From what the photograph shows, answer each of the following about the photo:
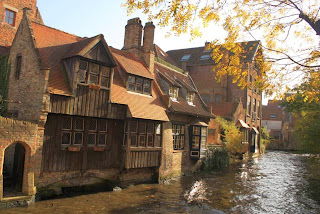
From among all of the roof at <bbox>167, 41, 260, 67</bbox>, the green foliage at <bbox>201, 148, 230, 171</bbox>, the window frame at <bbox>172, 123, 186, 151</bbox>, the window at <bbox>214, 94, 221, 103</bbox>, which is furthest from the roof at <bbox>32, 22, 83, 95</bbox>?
the roof at <bbox>167, 41, 260, 67</bbox>

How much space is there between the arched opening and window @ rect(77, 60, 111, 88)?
4232 millimetres

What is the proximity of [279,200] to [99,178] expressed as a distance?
960 centimetres

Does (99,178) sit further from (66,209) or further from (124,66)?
(124,66)

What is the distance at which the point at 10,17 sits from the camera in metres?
20.5

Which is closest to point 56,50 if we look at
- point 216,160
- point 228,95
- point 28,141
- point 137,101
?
point 137,101

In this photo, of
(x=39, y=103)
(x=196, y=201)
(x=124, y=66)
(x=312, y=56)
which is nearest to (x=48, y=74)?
(x=39, y=103)

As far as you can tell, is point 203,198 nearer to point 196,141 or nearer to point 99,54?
point 196,141

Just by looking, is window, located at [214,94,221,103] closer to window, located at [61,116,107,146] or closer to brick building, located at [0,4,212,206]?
brick building, located at [0,4,212,206]

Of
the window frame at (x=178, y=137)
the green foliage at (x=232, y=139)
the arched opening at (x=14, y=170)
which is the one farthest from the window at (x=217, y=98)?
the arched opening at (x=14, y=170)

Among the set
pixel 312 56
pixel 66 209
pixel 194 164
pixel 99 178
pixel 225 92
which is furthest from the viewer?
pixel 225 92

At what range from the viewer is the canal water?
11.2 metres

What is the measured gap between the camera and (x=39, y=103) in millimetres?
11359

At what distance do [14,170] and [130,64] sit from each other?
880 cm

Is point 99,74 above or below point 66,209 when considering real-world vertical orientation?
above
